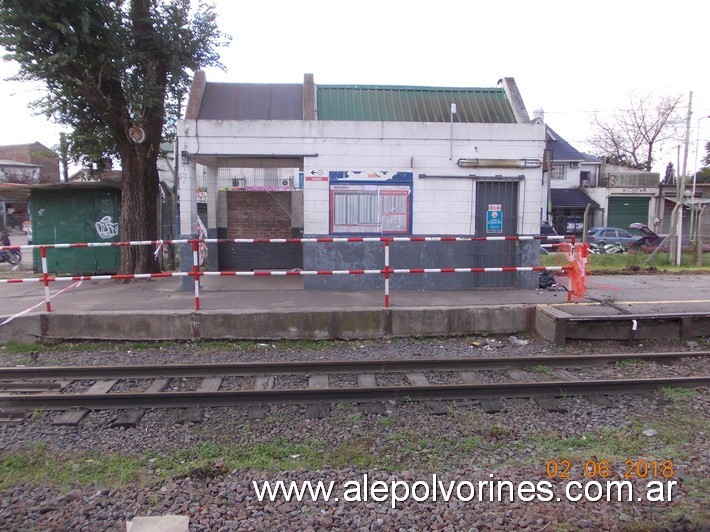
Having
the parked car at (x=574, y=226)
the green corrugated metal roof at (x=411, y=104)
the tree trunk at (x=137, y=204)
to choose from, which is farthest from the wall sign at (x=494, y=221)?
the parked car at (x=574, y=226)

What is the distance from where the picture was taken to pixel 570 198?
131 ft

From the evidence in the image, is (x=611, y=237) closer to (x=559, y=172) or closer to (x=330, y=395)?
(x=559, y=172)

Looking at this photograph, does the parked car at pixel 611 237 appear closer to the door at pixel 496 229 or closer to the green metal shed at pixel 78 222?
the door at pixel 496 229

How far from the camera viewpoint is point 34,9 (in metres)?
9.36

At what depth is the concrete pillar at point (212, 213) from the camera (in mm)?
13026

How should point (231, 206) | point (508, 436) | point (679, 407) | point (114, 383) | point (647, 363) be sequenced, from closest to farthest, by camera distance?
point (508, 436)
point (679, 407)
point (114, 383)
point (647, 363)
point (231, 206)

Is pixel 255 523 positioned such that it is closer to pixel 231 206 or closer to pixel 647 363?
pixel 647 363

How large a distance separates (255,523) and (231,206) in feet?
36.9

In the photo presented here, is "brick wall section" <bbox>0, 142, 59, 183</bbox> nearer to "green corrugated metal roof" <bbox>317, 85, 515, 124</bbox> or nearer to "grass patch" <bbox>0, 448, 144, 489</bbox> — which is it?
"green corrugated metal roof" <bbox>317, 85, 515, 124</bbox>

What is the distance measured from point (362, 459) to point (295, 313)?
3.96 metres

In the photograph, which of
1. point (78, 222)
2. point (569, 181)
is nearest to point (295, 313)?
point (78, 222)

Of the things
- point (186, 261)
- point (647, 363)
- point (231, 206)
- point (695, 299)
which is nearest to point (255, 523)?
point (647, 363)

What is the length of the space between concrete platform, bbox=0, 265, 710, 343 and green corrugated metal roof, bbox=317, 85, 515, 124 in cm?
378

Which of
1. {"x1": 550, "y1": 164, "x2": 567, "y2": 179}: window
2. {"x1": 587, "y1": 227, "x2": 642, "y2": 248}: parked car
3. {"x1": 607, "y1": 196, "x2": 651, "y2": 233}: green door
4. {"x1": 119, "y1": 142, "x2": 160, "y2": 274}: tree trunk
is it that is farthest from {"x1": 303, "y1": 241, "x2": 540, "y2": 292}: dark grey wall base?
{"x1": 550, "y1": 164, "x2": 567, "y2": 179}: window
